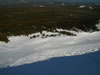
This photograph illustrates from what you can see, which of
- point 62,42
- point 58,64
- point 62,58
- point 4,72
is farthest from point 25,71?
point 62,42

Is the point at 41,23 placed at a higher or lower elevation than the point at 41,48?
lower

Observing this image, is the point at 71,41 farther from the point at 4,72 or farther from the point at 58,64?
the point at 4,72

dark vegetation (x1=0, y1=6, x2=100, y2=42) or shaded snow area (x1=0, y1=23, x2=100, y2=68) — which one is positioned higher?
shaded snow area (x1=0, y1=23, x2=100, y2=68)

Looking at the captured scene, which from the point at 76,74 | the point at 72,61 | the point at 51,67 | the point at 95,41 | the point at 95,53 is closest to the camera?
the point at 76,74

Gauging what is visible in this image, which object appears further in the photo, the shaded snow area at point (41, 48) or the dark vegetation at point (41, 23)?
the dark vegetation at point (41, 23)

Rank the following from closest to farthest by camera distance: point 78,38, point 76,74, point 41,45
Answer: point 76,74
point 41,45
point 78,38

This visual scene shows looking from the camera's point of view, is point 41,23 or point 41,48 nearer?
point 41,48

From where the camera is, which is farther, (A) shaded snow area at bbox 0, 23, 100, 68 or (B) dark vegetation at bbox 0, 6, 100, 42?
(B) dark vegetation at bbox 0, 6, 100, 42

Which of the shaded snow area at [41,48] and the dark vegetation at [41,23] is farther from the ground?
the shaded snow area at [41,48]
